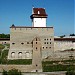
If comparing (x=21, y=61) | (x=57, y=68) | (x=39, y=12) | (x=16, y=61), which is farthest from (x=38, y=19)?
(x=57, y=68)

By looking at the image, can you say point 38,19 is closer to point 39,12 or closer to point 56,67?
point 39,12

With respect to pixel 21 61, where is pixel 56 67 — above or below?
below

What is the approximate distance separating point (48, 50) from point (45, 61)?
6.06 ft

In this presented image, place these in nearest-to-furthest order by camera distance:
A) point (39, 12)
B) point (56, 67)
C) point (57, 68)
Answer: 1. point (57, 68)
2. point (56, 67)
3. point (39, 12)

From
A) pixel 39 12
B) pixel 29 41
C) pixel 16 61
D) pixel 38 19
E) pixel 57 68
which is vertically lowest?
pixel 57 68

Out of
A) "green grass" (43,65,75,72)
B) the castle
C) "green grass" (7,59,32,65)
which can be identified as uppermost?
the castle

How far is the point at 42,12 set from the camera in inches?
1203

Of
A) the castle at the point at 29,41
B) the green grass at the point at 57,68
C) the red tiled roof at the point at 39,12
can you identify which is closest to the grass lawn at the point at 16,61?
the castle at the point at 29,41

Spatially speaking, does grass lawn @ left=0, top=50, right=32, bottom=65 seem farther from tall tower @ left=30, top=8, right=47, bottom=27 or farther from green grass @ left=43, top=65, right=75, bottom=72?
tall tower @ left=30, top=8, right=47, bottom=27

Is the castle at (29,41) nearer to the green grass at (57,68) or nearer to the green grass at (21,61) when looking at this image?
the green grass at (21,61)

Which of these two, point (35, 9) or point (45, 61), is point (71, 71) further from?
point (35, 9)

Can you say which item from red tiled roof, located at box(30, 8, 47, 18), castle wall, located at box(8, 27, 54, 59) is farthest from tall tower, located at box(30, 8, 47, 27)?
castle wall, located at box(8, 27, 54, 59)

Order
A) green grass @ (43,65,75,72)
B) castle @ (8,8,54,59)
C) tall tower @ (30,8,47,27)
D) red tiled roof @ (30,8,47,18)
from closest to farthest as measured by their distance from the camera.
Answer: green grass @ (43,65,75,72)
castle @ (8,8,54,59)
tall tower @ (30,8,47,27)
red tiled roof @ (30,8,47,18)

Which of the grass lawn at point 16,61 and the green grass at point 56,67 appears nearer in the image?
the green grass at point 56,67
